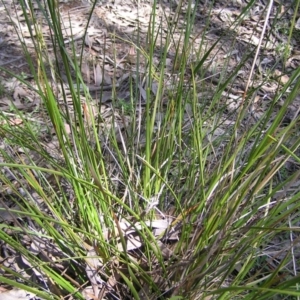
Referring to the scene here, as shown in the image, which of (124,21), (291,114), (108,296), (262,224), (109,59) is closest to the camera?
(262,224)

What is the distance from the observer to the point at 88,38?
6.55ft

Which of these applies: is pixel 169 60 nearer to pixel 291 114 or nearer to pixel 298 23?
pixel 291 114

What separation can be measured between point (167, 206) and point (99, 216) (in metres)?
0.21

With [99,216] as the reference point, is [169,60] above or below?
below

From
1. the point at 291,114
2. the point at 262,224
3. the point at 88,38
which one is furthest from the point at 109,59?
the point at 262,224

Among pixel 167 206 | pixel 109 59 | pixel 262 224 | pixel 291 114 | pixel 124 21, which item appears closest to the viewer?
pixel 262 224

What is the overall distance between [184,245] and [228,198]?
0.69ft

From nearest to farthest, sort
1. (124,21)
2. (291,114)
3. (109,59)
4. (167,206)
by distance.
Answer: (167,206)
(291,114)
(109,59)
(124,21)

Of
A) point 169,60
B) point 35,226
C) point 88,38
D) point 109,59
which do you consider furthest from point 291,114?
point 35,226

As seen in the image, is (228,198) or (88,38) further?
(88,38)

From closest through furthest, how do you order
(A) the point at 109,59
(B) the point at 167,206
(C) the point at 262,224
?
(C) the point at 262,224 → (B) the point at 167,206 → (A) the point at 109,59

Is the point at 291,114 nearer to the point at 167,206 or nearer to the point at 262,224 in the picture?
the point at 167,206

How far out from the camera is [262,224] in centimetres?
86

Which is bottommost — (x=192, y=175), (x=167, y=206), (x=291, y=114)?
(x=291, y=114)
